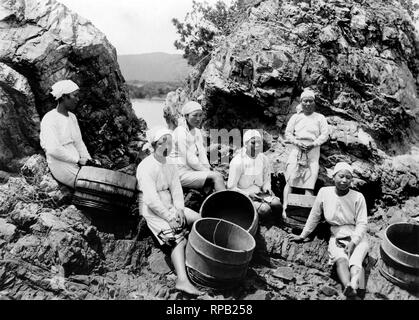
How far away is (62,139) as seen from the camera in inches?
197

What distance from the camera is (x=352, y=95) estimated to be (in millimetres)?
6809

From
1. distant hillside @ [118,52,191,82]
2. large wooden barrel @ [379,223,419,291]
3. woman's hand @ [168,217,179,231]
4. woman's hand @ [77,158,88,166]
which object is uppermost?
woman's hand @ [77,158,88,166]

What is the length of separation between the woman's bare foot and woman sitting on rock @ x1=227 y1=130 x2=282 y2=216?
5.07 ft

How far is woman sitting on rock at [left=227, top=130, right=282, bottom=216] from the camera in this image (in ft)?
17.4

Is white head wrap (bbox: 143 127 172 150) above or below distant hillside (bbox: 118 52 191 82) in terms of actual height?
above

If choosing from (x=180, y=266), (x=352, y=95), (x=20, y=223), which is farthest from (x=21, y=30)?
(x=352, y=95)

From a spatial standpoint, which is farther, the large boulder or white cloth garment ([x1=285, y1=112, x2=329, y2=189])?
the large boulder

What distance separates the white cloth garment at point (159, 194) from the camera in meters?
4.47

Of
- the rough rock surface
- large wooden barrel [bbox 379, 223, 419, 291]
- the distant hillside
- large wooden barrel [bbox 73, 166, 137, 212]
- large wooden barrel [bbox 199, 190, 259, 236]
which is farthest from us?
the distant hillside

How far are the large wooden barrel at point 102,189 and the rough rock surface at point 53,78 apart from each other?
4.26ft

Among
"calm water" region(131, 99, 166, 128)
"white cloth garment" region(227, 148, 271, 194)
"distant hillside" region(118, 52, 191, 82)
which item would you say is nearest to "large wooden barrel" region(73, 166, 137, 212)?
"white cloth garment" region(227, 148, 271, 194)

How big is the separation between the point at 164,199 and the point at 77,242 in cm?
110

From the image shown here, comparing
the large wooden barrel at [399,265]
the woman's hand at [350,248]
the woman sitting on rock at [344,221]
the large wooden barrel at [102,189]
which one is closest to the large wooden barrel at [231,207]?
the woman sitting on rock at [344,221]

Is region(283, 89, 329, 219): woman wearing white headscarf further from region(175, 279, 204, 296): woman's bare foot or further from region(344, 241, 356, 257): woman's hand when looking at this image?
region(175, 279, 204, 296): woman's bare foot
